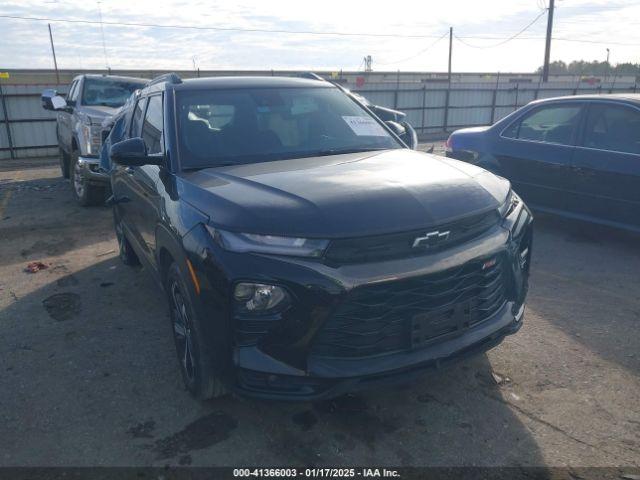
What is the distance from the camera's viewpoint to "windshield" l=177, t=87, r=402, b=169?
344 centimetres

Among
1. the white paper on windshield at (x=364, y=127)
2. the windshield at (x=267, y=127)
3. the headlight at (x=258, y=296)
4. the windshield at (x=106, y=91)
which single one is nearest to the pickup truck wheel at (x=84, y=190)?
the windshield at (x=106, y=91)

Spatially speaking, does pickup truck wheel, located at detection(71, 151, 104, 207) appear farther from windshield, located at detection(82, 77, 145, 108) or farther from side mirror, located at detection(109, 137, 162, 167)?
side mirror, located at detection(109, 137, 162, 167)

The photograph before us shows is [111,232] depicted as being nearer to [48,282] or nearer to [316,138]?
[48,282]

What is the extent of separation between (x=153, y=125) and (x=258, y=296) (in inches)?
82.7

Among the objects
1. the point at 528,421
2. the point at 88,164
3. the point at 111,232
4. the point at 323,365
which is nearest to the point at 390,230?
the point at 323,365

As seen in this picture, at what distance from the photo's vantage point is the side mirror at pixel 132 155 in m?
3.31

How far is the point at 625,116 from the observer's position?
18.2ft

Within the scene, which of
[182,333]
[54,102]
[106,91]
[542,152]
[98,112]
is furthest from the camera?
[106,91]

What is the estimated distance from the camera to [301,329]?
2.37m

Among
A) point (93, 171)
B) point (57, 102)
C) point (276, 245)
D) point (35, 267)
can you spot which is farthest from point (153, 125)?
point (57, 102)

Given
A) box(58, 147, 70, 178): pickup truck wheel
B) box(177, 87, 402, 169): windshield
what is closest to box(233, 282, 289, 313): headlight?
box(177, 87, 402, 169): windshield

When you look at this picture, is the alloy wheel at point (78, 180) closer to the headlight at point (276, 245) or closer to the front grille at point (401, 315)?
the headlight at point (276, 245)

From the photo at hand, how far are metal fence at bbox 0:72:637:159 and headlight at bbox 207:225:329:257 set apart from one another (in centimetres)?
1473

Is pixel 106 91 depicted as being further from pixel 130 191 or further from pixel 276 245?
pixel 276 245
